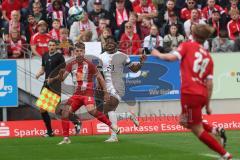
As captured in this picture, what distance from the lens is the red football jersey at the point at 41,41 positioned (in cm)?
2225

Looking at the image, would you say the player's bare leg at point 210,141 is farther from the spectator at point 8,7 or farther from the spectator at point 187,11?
the spectator at point 187,11

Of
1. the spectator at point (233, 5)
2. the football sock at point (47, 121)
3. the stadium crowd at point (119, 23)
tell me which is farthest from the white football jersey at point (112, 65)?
the spectator at point (233, 5)

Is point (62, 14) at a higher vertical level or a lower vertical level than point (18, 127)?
higher

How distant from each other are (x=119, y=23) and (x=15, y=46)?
11.7ft

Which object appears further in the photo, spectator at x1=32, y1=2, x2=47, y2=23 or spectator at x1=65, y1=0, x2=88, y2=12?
spectator at x1=65, y1=0, x2=88, y2=12

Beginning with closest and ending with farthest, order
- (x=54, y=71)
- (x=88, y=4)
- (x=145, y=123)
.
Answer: (x=54, y=71) < (x=145, y=123) < (x=88, y=4)

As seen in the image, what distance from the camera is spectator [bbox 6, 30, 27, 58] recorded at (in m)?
22.2

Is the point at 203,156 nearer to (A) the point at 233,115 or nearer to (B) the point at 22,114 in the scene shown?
(A) the point at 233,115

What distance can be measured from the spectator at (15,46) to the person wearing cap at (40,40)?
0.27 meters

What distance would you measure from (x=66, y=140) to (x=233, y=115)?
590 cm

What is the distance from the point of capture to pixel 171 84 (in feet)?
76.6

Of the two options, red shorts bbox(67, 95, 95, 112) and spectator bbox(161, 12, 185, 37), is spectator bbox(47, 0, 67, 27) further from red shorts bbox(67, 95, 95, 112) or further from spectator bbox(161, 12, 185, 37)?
red shorts bbox(67, 95, 95, 112)

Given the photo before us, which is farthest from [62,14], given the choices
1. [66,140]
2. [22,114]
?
[66,140]

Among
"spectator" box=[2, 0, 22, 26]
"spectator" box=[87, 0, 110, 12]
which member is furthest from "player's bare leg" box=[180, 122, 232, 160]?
"spectator" box=[87, 0, 110, 12]
